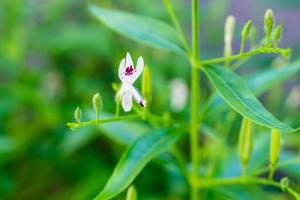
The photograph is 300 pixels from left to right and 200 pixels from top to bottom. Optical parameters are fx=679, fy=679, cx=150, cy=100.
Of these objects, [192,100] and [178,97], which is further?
[178,97]

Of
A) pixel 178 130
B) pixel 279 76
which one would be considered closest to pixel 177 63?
pixel 279 76

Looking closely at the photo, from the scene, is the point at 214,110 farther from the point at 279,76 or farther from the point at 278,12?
the point at 278,12

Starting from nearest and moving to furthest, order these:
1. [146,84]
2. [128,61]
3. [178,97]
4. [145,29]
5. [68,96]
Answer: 1. [128,61]
2. [146,84]
3. [145,29]
4. [178,97]
5. [68,96]

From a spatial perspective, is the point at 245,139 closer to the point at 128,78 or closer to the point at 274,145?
the point at 274,145

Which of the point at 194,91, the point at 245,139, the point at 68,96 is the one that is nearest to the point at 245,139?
the point at 245,139

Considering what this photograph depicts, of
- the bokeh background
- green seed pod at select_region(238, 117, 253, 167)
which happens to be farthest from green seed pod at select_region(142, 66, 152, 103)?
the bokeh background

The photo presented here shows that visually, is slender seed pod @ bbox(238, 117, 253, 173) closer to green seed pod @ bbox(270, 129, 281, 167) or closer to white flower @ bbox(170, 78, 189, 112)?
green seed pod @ bbox(270, 129, 281, 167)

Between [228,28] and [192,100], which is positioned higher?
[228,28]

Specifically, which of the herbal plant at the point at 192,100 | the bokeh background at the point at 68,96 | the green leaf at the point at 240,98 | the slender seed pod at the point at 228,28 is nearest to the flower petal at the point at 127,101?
the herbal plant at the point at 192,100

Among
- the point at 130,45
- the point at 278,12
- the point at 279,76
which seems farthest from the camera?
the point at 278,12
